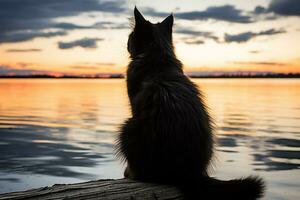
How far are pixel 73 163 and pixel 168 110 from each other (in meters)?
6.84

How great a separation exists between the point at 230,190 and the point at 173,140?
702 mm

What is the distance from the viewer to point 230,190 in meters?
3.83

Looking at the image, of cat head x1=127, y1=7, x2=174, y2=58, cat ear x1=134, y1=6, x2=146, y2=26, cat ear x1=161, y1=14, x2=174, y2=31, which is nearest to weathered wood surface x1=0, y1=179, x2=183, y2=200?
cat head x1=127, y1=7, x2=174, y2=58

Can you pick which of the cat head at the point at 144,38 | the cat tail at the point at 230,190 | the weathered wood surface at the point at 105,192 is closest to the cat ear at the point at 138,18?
the cat head at the point at 144,38

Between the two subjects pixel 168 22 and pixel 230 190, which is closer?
pixel 230 190

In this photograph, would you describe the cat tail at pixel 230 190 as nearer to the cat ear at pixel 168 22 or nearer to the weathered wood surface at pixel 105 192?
the weathered wood surface at pixel 105 192

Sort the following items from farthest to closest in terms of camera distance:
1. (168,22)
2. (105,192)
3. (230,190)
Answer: (168,22), (230,190), (105,192)

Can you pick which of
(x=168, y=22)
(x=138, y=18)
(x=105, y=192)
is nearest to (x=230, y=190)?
(x=105, y=192)

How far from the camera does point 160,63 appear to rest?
478 centimetres

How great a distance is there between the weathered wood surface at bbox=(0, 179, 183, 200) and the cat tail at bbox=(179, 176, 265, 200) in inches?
5.4

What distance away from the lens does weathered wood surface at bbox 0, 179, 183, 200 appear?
134 inches

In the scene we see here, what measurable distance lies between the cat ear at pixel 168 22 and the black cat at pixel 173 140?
3.83 feet

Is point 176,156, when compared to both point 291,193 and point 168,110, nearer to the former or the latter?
point 168,110

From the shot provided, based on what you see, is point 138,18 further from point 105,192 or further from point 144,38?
point 105,192
